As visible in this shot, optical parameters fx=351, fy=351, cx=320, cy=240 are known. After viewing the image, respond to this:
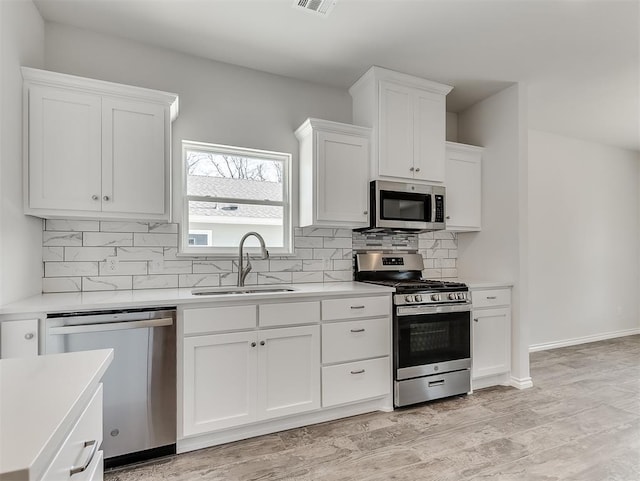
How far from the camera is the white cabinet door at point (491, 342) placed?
3.10 m

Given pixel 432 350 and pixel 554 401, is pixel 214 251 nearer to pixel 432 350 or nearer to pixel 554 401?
pixel 432 350

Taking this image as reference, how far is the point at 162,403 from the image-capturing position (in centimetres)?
204

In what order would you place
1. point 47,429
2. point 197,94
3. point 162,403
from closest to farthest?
point 47,429 < point 162,403 < point 197,94

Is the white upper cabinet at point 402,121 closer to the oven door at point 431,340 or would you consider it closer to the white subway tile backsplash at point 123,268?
the oven door at point 431,340

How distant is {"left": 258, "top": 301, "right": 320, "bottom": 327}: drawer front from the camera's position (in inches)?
90.7

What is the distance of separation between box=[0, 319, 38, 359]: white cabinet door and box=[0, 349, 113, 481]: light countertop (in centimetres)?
106

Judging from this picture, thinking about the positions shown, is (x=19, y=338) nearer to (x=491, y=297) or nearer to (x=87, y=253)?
(x=87, y=253)

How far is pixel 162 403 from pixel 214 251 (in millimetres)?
1145

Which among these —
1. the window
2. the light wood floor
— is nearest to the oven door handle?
the light wood floor

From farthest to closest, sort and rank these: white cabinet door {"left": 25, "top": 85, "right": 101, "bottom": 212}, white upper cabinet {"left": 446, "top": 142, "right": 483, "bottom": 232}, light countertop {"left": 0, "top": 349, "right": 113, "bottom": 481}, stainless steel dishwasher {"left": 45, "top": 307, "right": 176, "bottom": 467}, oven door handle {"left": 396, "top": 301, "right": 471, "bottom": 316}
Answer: white upper cabinet {"left": 446, "top": 142, "right": 483, "bottom": 232} → oven door handle {"left": 396, "top": 301, "right": 471, "bottom": 316} → white cabinet door {"left": 25, "top": 85, "right": 101, "bottom": 212} → stainless steel dishwasher {"left": 45, "top": 307, "right": 176, "bottom": 467} → light countertop {"left": 0, "top": 349, "right": 113, "bottom": 481}

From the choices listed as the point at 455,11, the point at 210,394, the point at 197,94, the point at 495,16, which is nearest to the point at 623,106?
the point at 495,16

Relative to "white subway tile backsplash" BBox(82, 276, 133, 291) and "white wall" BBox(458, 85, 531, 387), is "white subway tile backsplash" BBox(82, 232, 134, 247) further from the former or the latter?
"white wall" BBox(458, 85, 531, 387)

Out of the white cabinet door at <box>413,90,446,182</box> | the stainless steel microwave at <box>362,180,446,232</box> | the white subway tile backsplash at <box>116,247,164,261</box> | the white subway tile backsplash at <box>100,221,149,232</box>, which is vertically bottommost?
the white subway tile backsplash at <box>116,247,164,261</box>

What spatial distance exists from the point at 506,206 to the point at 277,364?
2557mm
